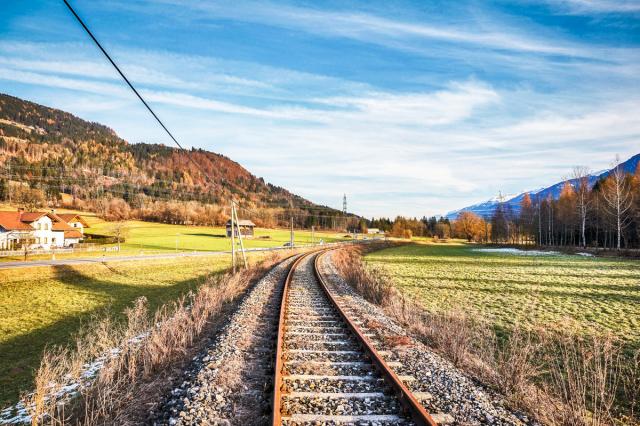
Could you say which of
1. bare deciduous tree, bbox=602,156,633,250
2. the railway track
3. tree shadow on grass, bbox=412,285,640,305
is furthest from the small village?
bare deciduous tree, bbox=602,156,633,250

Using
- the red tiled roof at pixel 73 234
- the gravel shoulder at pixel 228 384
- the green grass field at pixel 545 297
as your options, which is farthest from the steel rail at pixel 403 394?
the red tiled roof at pixel 73 234

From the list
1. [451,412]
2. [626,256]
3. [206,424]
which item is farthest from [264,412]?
[626,256]

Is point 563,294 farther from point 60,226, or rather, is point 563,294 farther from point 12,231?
point 60,226

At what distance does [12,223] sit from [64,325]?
53196 millimetres

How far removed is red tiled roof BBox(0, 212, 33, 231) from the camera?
55.8 meters

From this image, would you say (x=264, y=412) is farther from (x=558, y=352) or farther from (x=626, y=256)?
(x=626, y=256)

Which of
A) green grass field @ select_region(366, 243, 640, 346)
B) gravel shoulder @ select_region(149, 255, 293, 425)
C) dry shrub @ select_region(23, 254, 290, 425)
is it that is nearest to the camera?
gravel shoulder @ select_region(149, 255, 293, 425)

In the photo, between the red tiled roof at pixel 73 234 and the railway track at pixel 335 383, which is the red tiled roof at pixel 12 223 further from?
the railway track at pixel 335 383

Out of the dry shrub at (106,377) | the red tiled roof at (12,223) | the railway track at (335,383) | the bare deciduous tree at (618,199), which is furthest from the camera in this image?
the red tiled roof at (12,223)

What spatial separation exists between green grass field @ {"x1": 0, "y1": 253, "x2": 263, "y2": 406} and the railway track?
7.36m

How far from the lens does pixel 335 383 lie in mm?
5887

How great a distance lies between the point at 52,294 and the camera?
24.1m

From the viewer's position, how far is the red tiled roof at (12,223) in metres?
55.8

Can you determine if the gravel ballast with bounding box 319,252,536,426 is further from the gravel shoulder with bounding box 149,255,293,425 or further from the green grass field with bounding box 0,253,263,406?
the green grass field with bounding box 0,253,263,406
